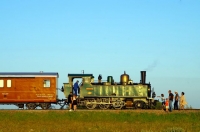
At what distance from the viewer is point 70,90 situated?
36625 millimetres

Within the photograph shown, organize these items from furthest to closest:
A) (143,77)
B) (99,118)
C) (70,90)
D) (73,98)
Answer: (143,77)
(70,90)
(73,98)
(99,118)

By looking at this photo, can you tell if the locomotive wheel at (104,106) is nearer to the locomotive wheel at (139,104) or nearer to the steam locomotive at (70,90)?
the steam locomotive at (70,90)

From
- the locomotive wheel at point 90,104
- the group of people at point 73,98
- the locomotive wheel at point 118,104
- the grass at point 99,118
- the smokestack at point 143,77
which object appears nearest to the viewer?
the grass at point 99,118

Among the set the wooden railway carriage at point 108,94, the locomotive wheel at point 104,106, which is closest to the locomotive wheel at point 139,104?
the wooden railway carriage at point 108,94

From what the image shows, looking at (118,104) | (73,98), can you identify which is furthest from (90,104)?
(73,98)

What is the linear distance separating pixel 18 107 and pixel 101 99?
266 inches

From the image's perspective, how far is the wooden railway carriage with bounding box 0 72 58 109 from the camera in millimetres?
36938

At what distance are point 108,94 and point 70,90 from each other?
119 inches

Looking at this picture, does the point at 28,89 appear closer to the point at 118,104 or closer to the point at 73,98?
the point at 73,98

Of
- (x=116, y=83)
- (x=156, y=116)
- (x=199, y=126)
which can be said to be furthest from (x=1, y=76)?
(x=199, y=126)

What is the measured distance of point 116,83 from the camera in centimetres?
3744

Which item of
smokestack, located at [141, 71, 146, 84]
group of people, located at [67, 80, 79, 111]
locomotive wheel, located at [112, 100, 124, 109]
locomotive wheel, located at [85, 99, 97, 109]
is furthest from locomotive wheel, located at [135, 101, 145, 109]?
group of people, located at [67, 80, 79, 111]

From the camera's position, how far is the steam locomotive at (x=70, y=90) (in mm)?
36719

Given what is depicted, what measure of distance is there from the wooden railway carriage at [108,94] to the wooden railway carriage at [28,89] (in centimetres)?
137
